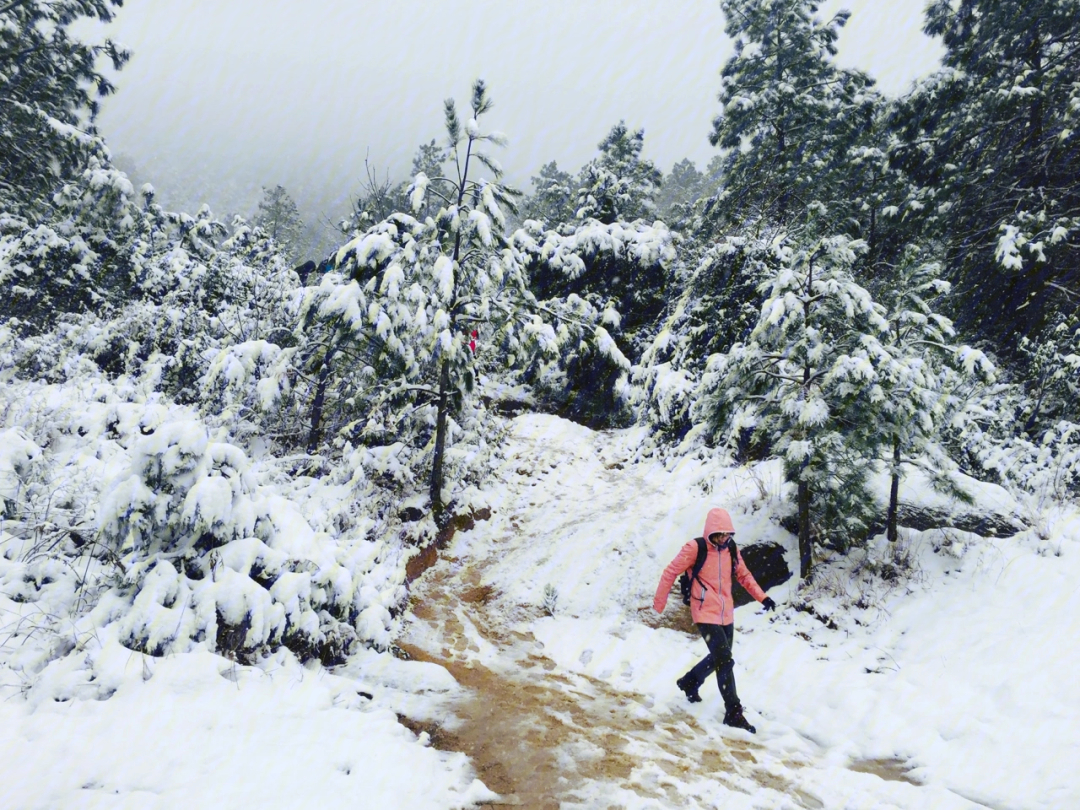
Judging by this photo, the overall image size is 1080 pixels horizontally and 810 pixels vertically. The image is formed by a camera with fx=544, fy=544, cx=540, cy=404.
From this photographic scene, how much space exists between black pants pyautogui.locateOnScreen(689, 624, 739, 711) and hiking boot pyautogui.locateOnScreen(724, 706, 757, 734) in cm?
3

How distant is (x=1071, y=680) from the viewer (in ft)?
16.9

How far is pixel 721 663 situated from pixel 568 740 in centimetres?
184

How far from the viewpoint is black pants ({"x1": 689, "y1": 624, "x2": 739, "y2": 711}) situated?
530 centimetres

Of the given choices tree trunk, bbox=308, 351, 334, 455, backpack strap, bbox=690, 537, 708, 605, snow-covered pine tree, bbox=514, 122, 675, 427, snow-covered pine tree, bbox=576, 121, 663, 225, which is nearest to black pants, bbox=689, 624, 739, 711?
backpack strap, bbox=690, 537, 708, 605

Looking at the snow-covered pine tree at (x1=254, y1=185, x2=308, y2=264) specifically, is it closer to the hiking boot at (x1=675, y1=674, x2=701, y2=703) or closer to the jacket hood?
the jacket hood

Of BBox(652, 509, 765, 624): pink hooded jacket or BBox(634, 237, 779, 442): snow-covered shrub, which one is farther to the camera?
BBox(634, 237, 779, 442): snow-covered shrub

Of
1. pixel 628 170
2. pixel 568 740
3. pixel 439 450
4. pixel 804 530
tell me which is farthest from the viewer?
pixel 628 170

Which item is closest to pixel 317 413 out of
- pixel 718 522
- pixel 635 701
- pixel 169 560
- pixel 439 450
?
pixel 439 450

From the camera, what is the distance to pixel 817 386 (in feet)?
23.9

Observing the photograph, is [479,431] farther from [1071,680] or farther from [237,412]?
[1071,680]

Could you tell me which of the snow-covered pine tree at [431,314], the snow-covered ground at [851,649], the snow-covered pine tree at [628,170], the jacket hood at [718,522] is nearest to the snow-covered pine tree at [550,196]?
the snow-covered pine tree at [628,170]

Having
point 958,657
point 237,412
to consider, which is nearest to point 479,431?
point 237,412

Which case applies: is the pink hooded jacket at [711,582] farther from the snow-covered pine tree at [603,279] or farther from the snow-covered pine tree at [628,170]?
the snow-covered pine tree at [628,170]

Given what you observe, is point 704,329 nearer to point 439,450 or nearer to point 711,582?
point 439,450
